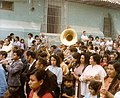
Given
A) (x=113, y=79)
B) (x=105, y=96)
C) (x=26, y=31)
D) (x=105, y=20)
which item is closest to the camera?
(x=105, y=96)

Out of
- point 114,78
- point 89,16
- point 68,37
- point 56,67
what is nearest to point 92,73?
point 56,67

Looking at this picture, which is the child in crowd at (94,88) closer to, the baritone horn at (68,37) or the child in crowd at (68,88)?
the child in crowd at (68,88)

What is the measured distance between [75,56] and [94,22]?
43.2 ft

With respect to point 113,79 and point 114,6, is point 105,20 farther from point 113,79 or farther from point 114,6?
point 113,79

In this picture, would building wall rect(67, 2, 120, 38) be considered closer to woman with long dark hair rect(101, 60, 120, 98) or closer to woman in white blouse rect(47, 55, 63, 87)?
woman in white blouse rect(47, 55, 63, 87)

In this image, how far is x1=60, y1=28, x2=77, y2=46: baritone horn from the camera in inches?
561

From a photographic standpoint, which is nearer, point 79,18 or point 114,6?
point 79,18

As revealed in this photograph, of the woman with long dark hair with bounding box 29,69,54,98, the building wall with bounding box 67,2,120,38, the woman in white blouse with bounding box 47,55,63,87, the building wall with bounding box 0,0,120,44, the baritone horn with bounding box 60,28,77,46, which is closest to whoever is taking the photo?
the woman with long dark hair with bounding box 29,69,54,98

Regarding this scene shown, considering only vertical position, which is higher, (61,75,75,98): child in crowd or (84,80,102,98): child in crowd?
(84,80,102,98): child in crowd

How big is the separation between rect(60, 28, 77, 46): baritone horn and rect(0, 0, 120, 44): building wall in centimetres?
273

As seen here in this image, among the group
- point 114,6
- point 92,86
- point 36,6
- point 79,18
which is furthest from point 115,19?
point 92,86

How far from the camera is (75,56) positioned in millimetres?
8383

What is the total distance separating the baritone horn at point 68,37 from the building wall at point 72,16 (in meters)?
2.73

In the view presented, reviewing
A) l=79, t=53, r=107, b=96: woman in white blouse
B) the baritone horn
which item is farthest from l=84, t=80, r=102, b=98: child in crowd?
the baritone horn
